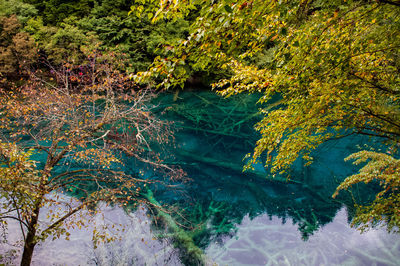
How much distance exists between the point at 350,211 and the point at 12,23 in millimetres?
15265

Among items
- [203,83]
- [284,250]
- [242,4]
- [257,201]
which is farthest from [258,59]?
[242,4]

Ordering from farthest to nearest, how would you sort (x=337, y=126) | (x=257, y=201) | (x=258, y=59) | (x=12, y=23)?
(x=258, y=59)
(x=12, y=23)
(x=257, y=201)
(x=337, y=126)

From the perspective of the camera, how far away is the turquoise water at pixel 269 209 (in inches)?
215

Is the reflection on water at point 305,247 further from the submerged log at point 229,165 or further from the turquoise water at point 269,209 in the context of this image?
the submerged log at point 229,165

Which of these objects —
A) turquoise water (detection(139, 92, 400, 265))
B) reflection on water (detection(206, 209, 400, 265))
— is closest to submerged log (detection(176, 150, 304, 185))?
turquoise water (detection(139, 92, 400, 265))

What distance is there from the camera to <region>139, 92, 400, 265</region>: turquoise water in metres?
5.47

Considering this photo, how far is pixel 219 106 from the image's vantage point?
13.7 meters

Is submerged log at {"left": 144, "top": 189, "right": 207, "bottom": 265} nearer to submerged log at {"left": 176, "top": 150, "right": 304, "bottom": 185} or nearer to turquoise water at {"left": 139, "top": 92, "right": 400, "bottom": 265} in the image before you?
turquoise water at {"left": 139, "top": 92, "right": 400, "bottom": 265}

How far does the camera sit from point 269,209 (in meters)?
6.80

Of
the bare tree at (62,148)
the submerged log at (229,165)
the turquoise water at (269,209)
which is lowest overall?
the submerged log at (229,165)

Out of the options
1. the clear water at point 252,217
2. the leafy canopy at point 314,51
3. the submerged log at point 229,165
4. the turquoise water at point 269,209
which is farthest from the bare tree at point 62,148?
the submerged log at point 229,165

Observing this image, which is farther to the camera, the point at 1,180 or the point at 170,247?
the point at 170,247

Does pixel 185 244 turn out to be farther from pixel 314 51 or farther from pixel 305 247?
pixel 314 51

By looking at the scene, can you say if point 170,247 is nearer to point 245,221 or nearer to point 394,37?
point 245,221
